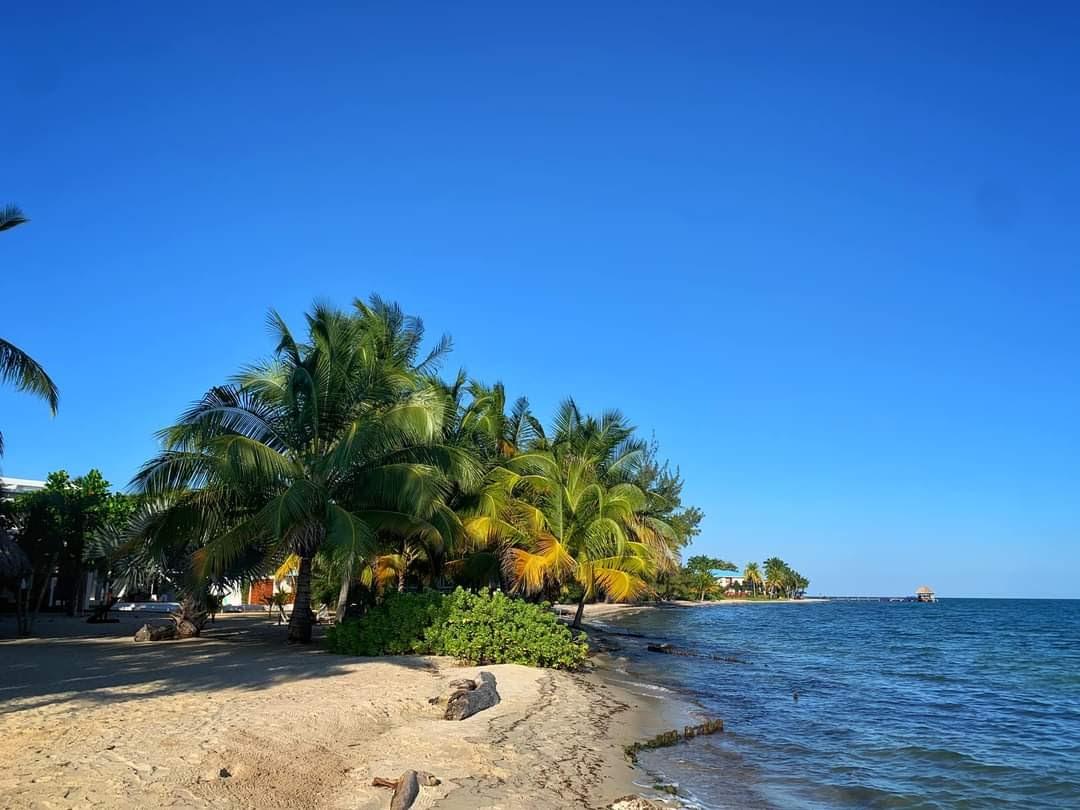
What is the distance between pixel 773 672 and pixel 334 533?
14463 millimetres

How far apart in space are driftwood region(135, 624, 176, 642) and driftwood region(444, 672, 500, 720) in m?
9.26

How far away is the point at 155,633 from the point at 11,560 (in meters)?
3.59

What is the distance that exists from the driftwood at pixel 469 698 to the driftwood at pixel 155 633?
9.26 metres

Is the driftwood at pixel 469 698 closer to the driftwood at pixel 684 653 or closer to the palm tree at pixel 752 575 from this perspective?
the driftwood at pixel 684 653

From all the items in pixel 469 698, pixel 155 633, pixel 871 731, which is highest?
pixel 469 698

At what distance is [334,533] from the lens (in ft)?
51.4

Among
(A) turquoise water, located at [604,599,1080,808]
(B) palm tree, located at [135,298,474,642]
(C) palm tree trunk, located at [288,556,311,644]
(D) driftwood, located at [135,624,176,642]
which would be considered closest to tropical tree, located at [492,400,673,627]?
(A) turquoise water, located at [604,599,1080,808]

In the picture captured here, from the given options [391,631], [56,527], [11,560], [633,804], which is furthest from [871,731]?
[56,527]

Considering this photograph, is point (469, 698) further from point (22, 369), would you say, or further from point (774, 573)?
point (774, 573)

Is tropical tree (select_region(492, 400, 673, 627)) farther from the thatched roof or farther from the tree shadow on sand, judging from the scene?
the thatched roof

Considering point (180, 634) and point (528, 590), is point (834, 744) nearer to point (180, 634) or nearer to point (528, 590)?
point (528, 590)

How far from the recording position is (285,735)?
8.39m

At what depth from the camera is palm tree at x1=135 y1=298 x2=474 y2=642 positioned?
52.9 feet

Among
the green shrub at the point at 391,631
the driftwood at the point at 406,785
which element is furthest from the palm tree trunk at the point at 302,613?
the driftwood at the point at 406,785
